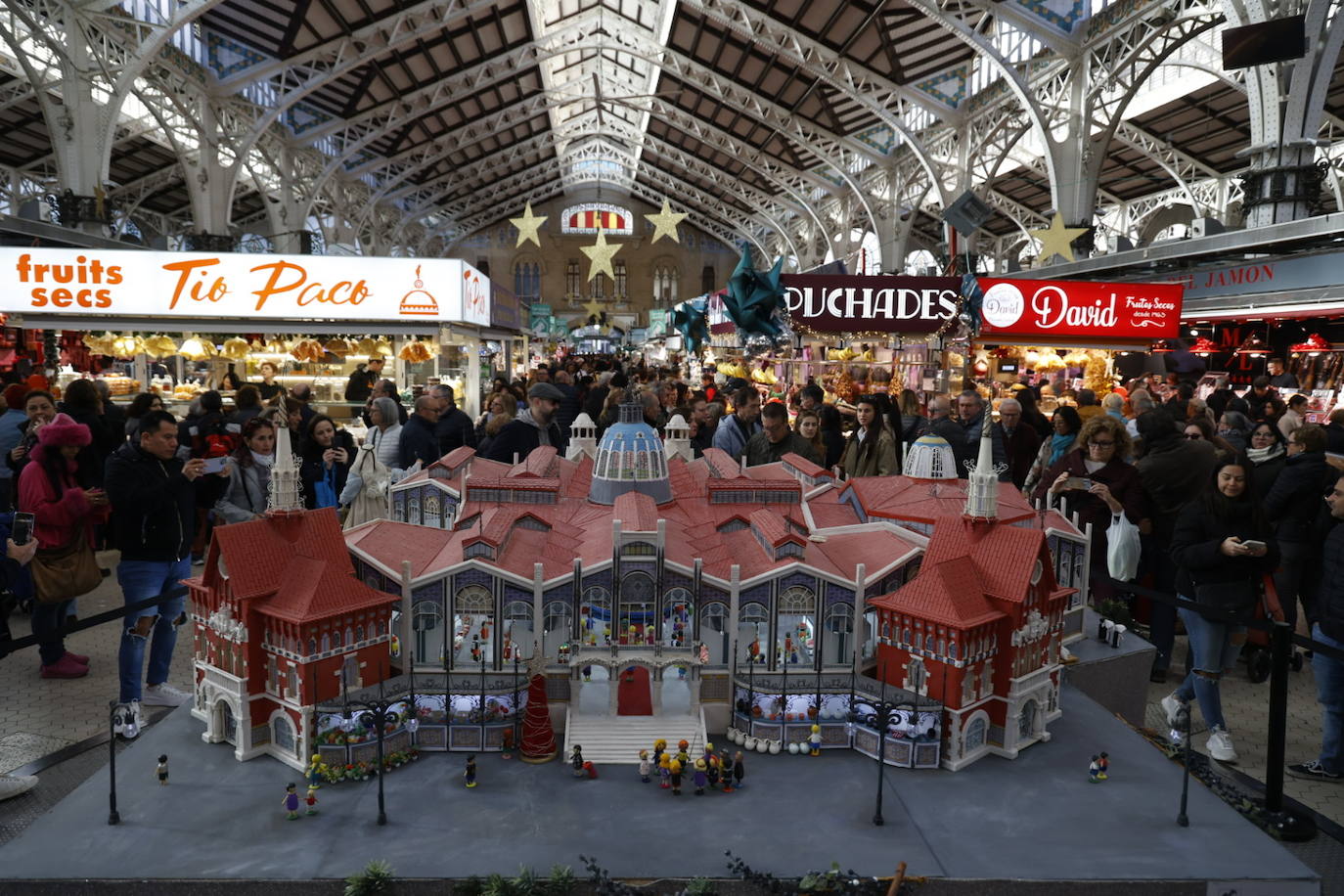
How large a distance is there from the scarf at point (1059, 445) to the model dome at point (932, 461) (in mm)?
2425

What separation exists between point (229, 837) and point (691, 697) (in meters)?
2.01

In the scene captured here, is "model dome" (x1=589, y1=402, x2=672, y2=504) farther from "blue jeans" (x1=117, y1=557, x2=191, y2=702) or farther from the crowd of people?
"blue jeans" (x1=117, y1=557, x2=191, y2=702)

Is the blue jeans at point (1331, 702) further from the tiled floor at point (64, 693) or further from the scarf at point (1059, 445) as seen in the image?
the tiled floor at point (64, 693)

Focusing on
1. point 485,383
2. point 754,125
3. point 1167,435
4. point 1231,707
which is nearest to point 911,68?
point 754,125

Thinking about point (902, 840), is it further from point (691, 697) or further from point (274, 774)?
point (274, 774)

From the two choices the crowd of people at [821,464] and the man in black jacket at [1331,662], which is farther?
the crowd of people at [821,464]

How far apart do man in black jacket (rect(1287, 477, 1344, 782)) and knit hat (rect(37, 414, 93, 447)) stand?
740 cm

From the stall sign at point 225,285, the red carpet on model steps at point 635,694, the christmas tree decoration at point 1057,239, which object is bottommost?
the red carpet on model steps at point 635,694

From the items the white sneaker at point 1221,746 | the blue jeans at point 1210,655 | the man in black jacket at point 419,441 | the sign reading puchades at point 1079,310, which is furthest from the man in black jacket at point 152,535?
the sign reading puchades at point 1079,310

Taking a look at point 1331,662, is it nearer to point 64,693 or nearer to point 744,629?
point 744,629

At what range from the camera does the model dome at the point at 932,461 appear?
5691 mm

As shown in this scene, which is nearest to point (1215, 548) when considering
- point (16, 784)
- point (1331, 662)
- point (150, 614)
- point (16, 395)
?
point (1331, 662)

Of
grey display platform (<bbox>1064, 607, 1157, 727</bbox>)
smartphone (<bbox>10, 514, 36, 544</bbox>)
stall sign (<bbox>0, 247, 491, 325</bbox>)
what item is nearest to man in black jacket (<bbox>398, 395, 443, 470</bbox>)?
smartphone (<bbox>10, 514, 36, 544</bbox>)

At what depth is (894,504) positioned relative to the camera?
5312 mm
